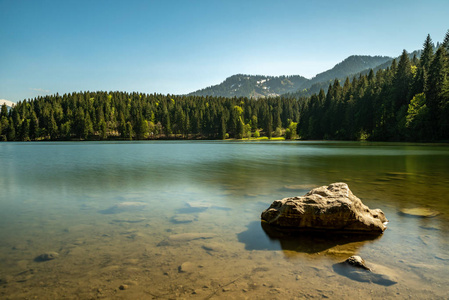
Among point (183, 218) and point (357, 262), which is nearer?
point (357, 262)

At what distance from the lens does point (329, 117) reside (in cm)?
12594

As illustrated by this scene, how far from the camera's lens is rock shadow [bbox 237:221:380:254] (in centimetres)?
705

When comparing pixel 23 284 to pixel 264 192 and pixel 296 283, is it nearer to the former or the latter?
pixel 296 283

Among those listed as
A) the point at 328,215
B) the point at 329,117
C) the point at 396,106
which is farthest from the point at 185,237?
the point at 329,117

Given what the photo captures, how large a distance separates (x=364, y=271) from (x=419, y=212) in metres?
6.64

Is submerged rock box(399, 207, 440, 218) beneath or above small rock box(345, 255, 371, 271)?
beneath

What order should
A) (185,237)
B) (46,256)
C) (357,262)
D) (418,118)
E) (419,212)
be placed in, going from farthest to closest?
(418,118) → (419,212) → (185,237) → (46,256) → (357,262)

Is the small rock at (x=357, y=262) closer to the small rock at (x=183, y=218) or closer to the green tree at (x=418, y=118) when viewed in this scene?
the small rock at (x=183, y=218)

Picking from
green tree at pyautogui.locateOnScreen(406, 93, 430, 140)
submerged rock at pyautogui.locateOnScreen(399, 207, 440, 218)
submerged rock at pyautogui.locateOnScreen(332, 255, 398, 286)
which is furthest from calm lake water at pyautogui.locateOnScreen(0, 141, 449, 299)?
green tree at pyautogui.locateOnScreen(406, 93, 430, 140)

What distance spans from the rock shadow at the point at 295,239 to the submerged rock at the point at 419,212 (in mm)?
3436

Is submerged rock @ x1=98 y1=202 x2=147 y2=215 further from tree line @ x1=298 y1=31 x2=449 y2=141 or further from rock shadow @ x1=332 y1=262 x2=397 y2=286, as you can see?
tree line @ x1=298 y1=31 x2=449 y2=141

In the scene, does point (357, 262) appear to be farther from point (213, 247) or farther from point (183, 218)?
point (183, 218)

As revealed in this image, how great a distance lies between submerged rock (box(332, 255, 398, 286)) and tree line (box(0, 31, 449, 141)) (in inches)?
3193

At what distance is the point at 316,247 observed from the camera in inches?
277
